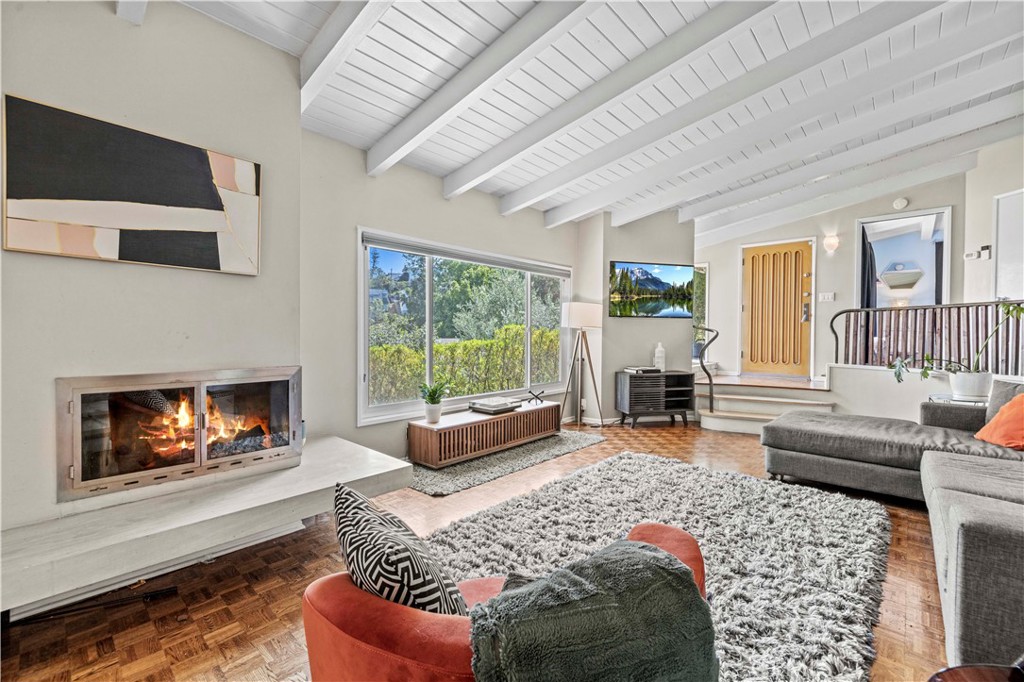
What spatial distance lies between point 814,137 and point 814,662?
4240 mm

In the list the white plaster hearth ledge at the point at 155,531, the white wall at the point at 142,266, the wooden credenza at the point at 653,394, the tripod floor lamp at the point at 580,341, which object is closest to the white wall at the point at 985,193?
the wooden credenza at the point at 653,394

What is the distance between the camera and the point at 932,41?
9.42 ft

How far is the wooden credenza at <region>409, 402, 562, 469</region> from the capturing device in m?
3.76

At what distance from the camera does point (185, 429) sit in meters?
2.26

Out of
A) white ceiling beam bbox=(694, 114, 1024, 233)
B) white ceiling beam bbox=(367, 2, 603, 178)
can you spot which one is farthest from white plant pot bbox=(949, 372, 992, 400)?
white ceiling beam bbox=(367, 2, 603, 178)

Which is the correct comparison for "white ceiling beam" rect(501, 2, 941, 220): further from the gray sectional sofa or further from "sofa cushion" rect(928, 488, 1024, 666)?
"sofa cushion" rect(928, 488, 1024, 666)

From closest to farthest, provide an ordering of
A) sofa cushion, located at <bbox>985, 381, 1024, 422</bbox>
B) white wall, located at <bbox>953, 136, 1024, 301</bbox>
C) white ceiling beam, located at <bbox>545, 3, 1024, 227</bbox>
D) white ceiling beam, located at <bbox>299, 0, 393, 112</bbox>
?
white ceiling beam, located at <bbox>299, 0, 393, 112</bbox>
white ceiling beam, located at <bbox>545, 3, 1024, 227</bbox>
sofa cushion, located at <bbox>985, 381, 1024, 422</bbox>
white wall, located at <bbox>953, 136, 1024, 301</bbox>

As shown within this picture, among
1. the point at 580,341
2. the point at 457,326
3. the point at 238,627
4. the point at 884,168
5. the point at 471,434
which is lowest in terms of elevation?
the point at 238,627

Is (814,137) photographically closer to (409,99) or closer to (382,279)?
(409,99)

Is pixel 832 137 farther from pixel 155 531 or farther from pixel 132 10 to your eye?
pixel 155 531

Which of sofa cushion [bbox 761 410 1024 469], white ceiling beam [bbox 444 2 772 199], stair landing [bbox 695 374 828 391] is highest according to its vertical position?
white ceiling beam [bbox 444 2 772 199]

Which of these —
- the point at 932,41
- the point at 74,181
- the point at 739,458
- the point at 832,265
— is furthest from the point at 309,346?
the point at 832,265

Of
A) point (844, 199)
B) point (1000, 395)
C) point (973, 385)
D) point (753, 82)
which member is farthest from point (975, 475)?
point (844, 199)

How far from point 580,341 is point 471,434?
2.34 metres
